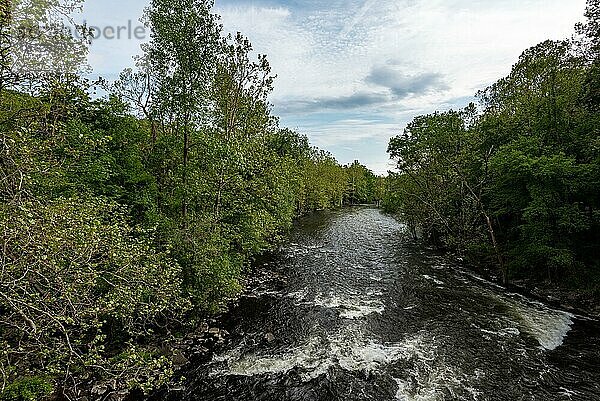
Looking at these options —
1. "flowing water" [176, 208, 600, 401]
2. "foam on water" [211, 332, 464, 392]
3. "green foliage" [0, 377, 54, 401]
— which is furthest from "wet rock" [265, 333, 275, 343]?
"green foliage" [0, 377, 54, 401]

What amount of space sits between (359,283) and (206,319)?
946 centimetres

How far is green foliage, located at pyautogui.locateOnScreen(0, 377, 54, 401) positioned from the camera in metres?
7.78

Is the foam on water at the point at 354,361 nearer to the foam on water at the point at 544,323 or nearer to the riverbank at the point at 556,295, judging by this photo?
the foam on water at the point at 544,323

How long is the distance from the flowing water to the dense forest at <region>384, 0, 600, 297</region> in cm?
343

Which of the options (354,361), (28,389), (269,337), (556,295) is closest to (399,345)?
(354,361)

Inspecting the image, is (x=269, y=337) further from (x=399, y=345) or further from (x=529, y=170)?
(x=529, y=170)

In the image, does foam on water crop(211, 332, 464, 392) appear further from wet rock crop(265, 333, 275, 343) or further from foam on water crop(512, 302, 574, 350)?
foam on water crop(512, 302, 574, 350)

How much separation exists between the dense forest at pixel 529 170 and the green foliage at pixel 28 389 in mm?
20753

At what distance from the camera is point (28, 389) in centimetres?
814

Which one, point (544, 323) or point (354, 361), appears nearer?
point (354, 361)

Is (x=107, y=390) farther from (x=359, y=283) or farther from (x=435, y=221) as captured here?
(x=435, y=221)

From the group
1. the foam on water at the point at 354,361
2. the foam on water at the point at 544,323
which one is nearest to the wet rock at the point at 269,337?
the foam on water at the point at 354,361

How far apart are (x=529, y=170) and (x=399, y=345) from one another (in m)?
11.7

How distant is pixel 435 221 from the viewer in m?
29.5
